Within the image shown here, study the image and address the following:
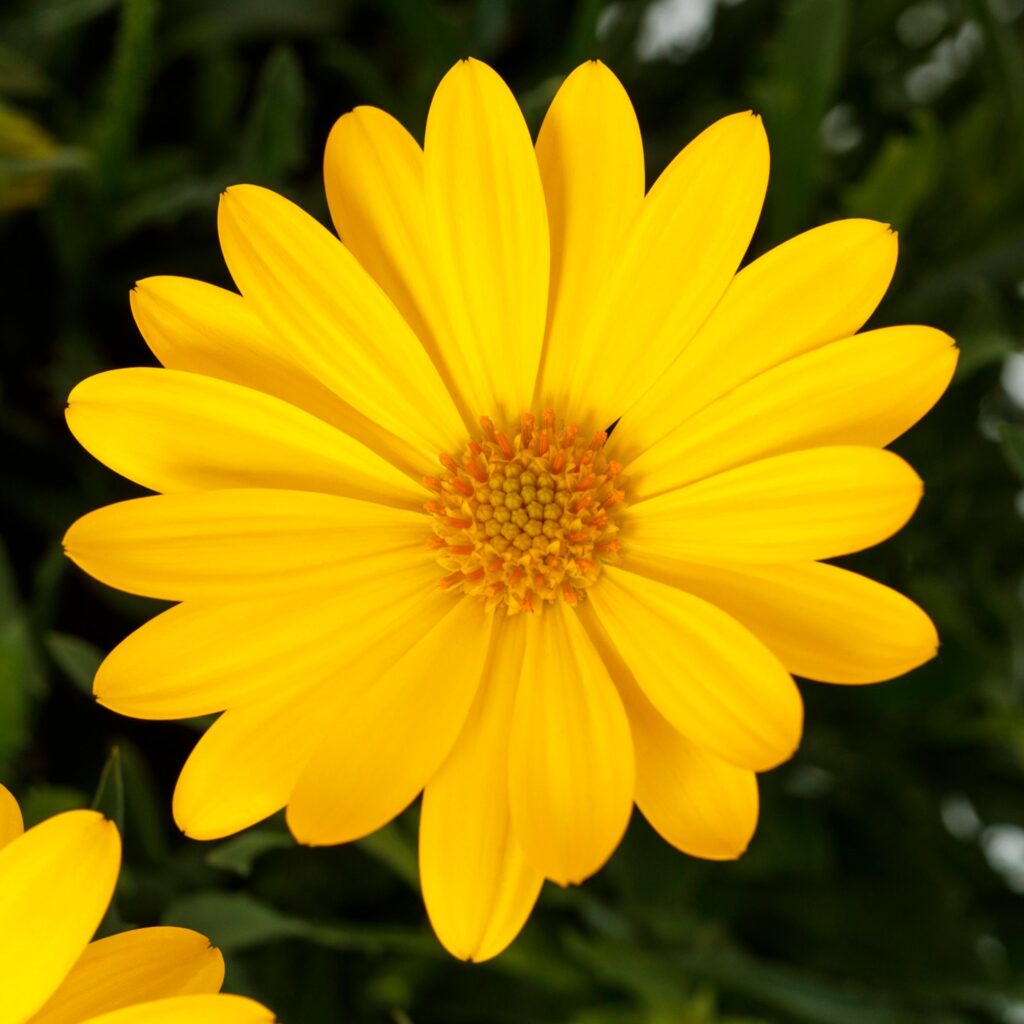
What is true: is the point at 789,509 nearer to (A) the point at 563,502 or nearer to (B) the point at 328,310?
(A) the point at 563,502

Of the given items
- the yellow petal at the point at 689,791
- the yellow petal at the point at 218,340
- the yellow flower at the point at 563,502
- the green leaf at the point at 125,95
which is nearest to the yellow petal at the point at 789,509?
the yellow flower at the point at 563,502

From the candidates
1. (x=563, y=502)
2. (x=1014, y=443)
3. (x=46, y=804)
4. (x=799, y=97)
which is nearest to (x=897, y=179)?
(x=799, y=97)

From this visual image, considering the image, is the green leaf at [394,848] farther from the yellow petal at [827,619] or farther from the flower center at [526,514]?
the yellow petal at [827,619]

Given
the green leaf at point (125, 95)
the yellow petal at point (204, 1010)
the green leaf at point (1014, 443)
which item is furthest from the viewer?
the green leaf at point (125, 95)

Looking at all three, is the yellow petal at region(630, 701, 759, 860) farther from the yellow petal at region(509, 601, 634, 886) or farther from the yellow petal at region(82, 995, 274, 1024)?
the yellow petal at region(82, 995, 274, 1024)

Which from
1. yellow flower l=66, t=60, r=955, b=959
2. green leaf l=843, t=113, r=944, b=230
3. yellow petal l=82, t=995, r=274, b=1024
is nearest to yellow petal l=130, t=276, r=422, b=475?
yellow flower l=66, t=60, r=955, b=959

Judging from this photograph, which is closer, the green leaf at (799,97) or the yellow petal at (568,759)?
the yellow petal at (568,759)

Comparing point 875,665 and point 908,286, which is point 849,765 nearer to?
point 908,286
